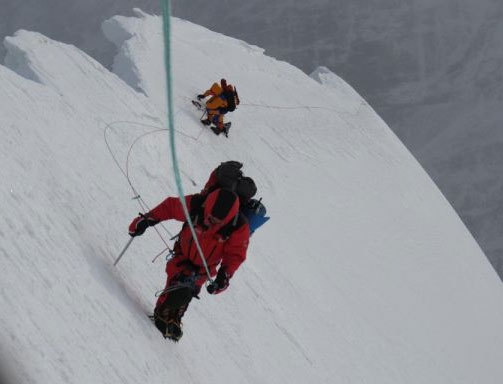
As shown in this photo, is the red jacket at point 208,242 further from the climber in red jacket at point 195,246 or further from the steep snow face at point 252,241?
the steep snow face at point 252,241

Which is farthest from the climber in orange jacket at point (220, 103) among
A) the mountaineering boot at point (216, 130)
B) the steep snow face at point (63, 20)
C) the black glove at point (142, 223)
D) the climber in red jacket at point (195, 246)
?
the steep snow face at point (63, 20)

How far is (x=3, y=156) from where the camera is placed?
4.72m

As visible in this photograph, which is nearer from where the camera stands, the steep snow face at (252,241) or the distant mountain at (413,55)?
the steep snow face at (252,241)

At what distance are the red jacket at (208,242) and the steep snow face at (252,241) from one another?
0.47 meters

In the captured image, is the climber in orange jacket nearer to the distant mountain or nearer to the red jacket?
the red jacket

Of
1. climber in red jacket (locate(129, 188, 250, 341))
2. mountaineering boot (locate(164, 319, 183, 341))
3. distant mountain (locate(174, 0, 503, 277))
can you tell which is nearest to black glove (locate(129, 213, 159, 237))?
climber in red jacket (locate(129, 188, 250, 341))

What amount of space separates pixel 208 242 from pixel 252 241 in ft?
13.0

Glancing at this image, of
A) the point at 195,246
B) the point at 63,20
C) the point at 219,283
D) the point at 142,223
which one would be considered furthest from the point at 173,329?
the point at 63,20

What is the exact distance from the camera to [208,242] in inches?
181

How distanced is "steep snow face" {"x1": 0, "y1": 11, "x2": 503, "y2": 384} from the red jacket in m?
0.47

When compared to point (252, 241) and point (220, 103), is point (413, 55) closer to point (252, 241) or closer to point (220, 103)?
point (220, 103)

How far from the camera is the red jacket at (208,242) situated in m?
4.54

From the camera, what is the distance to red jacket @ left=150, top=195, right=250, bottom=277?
4539mm

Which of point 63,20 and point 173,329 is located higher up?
point 173,329
